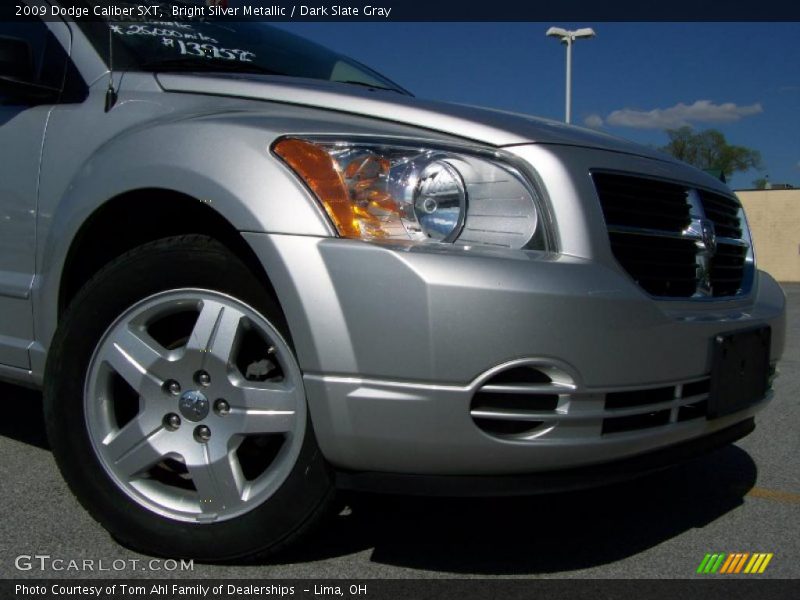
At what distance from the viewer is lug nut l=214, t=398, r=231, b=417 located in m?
2.20

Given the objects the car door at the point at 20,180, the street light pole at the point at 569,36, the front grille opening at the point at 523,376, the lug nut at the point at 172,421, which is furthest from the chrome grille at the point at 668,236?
the street light pole at the point at 569,36

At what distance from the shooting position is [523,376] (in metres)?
2.05

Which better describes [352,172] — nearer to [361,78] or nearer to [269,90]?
[269,90]

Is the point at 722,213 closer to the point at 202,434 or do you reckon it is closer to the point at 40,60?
the point at 202,434

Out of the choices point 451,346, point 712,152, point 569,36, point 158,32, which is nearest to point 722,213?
point 451,346

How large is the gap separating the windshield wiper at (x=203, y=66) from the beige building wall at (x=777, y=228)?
29814mm

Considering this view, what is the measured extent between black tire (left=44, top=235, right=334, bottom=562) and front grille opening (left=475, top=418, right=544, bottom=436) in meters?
0.42

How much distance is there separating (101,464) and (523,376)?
1.21 m

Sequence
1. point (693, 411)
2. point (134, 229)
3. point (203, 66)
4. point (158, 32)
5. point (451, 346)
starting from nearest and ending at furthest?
1. point (451, 346)
2. point (693, 411)
3. point (134, 229)
4. point (203, 66)
5. point (158, 32)

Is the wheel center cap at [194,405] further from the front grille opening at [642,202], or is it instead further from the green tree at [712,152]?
the green tree at [712,152]

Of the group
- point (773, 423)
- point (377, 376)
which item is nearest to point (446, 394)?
point (377, 376)

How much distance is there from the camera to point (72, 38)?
2.86m

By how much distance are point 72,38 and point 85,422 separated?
4.36ft

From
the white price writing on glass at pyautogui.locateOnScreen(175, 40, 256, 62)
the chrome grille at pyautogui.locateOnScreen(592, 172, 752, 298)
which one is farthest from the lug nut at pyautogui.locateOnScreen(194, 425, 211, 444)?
the white price writing on glass at pyautogui.locateOnScreen(175, 40, 256, 62)
